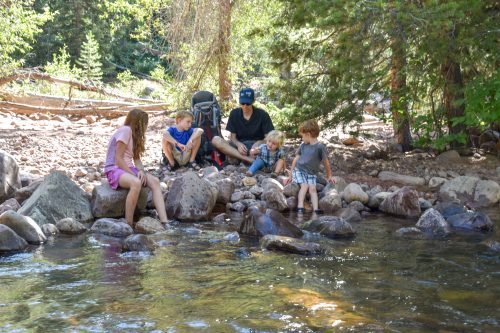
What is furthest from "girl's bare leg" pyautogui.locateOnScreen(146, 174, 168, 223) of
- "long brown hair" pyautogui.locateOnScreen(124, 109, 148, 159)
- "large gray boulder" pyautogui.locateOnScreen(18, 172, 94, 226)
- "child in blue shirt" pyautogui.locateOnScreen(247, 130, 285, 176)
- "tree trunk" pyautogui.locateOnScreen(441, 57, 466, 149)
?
"tree trunk" pyautogui.locateOnScreen(441, 57, 466, 149)

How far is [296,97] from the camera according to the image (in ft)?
34.1

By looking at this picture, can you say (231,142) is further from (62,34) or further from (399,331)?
(62,34)

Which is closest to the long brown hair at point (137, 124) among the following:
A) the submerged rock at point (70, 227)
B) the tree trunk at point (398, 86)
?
the submerged rock at point (70, 227)

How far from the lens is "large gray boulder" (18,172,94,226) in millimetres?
7188

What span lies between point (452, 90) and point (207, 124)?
3.40 m

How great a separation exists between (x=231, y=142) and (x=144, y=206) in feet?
8.15

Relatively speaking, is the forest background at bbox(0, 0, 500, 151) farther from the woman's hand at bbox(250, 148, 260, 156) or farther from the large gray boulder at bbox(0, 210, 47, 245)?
the large gray boulder at bbox(0, 210, 47, 245)

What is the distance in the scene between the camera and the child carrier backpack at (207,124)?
1017cm

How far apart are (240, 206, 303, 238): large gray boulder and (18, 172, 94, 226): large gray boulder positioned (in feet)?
5.66

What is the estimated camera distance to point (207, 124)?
33.7 ft

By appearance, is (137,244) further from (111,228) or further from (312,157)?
(312,157)

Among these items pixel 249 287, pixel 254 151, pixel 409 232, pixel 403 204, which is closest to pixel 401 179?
pixel 403 204

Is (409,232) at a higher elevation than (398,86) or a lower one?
lower

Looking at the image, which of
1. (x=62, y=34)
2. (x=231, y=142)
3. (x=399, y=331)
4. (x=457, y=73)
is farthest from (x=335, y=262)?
(x=62, y=34)
